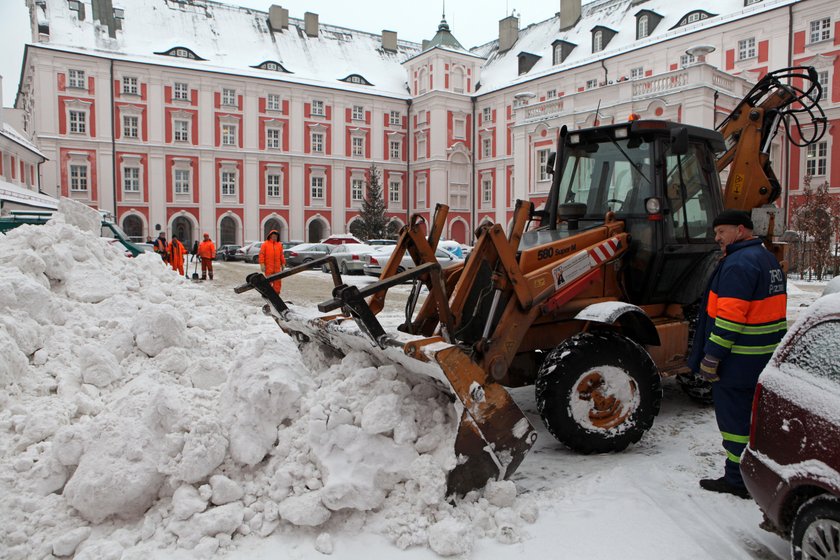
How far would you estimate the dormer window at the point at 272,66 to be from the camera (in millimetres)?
51719

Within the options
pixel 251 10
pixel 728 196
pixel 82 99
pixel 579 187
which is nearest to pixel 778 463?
pixel 579 187

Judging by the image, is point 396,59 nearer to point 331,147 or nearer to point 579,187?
point 331,147

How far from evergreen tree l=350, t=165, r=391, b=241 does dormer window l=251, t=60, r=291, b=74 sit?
10946mm

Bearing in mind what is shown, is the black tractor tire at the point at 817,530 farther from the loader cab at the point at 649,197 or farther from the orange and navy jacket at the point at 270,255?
the orange and navy jacket at the point at 270,255

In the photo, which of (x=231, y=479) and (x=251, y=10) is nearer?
(x=231, y=479)

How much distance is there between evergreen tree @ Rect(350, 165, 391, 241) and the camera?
53.1 meters

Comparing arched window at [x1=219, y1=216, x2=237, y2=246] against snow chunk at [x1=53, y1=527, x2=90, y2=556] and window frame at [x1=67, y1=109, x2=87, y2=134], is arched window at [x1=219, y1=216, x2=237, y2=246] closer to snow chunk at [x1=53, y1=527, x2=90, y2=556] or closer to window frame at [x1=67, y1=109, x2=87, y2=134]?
window frame at [x1=67, y1=109, x2=87, y2=134]

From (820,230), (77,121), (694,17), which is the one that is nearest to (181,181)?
(77,121)

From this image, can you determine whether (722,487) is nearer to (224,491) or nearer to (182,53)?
(224,491)

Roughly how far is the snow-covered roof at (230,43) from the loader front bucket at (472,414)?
50.2 meters

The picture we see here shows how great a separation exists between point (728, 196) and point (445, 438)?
4.51m

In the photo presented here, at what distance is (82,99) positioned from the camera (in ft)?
151

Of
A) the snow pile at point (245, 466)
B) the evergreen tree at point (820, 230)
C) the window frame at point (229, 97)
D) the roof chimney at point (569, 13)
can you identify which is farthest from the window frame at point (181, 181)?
the snow pile at point (245, 466)

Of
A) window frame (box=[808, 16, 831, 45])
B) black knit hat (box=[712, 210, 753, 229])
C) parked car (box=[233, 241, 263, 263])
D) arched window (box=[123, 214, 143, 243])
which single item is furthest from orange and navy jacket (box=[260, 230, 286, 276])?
arched window (box=[123, 214, 143, 243])
